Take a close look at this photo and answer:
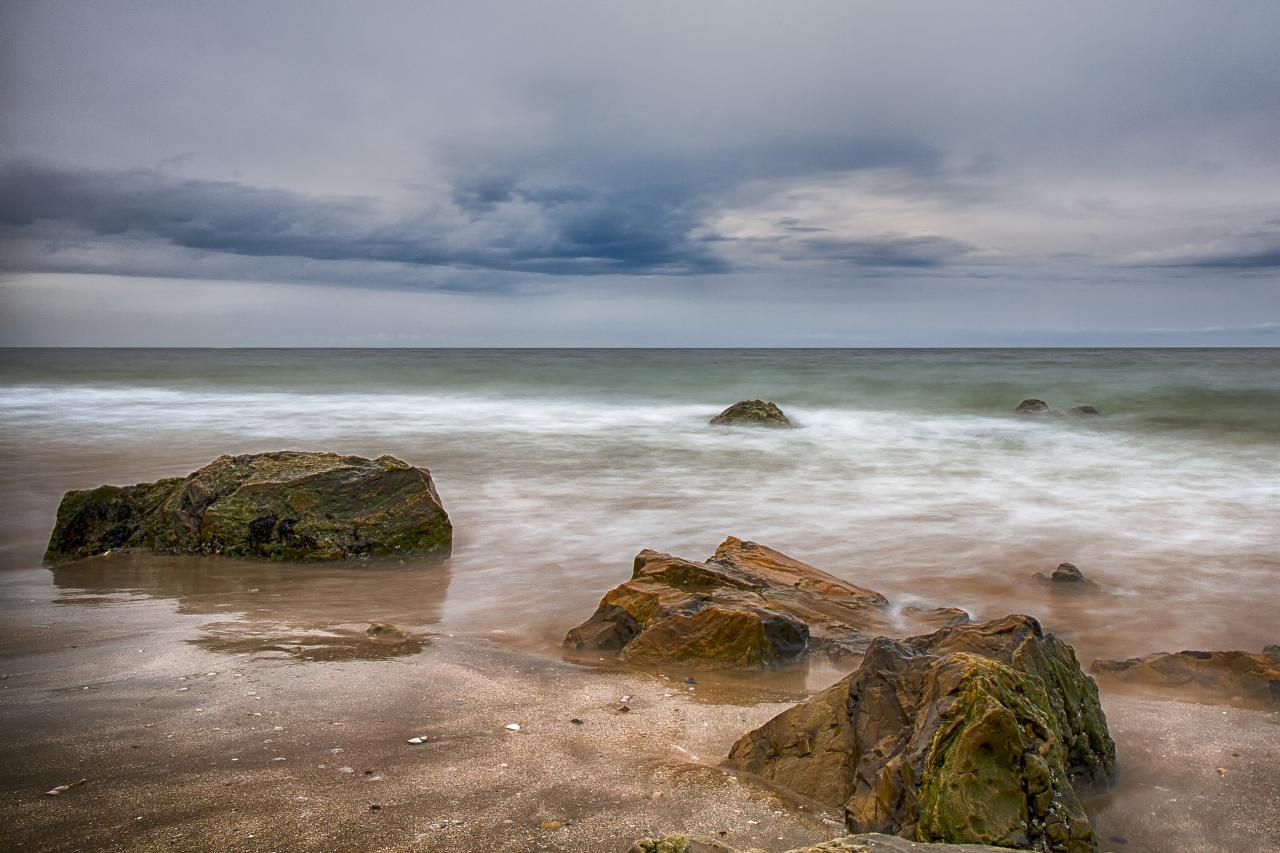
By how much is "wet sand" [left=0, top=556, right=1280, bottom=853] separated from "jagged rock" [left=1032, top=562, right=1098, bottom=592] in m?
2.53

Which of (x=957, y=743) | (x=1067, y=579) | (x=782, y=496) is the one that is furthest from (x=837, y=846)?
(x=782, y=496)

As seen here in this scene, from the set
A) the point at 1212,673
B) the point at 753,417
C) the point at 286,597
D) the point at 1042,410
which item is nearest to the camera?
the point at 1212,673

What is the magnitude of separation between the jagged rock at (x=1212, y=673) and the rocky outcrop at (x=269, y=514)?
5.15 meters

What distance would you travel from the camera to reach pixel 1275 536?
29.3 feet

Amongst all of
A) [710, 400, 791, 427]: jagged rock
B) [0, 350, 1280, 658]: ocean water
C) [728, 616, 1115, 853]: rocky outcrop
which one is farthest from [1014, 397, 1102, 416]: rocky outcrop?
[728, 616, 1115, 853]: rocky outcrop

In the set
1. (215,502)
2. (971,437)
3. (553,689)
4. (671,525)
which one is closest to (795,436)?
(971,437)

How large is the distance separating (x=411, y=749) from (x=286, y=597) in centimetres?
311

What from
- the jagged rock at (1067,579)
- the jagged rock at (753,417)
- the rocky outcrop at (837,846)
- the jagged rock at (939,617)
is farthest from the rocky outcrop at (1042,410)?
the rocky outcrop at (837,846)

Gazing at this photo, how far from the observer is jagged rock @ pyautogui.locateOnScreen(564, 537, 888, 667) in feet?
15.7

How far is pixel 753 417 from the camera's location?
20.0 m

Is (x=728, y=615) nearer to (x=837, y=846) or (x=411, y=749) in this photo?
(x=411, y=749)

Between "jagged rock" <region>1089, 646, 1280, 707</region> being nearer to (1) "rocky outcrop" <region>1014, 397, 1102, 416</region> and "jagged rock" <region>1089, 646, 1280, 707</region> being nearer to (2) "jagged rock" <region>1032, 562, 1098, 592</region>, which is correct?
(2) "jagged rock" <region>1032, 562, 1098, 592</region>

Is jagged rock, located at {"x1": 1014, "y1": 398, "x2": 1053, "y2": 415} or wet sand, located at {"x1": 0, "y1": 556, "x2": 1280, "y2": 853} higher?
jagged rock, located at {"x1": 1014, "y1": 398, "x2": 1053, "y2": 415}

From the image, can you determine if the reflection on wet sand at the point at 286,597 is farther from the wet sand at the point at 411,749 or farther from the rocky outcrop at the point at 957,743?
the rocky outcrop at the point at 957,743
